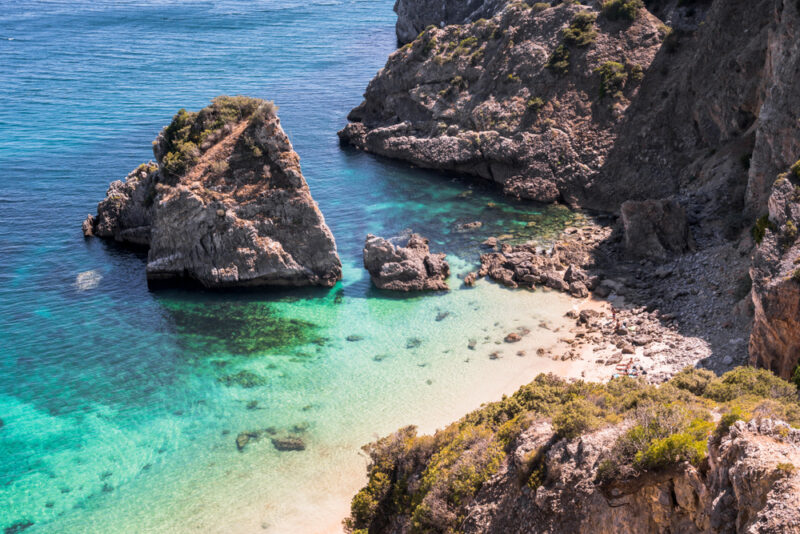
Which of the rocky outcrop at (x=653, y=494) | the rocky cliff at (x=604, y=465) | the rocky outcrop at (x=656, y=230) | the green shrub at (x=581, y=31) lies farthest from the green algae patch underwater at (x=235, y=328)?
the green shrub at (x=581, y=31)

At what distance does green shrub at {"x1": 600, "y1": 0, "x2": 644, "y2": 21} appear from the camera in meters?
67.8

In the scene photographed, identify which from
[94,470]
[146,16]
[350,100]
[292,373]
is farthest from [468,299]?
[146,16]

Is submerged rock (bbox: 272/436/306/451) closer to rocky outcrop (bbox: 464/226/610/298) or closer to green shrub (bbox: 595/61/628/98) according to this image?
rocky outcrop (bbox: 464/226/610/298)

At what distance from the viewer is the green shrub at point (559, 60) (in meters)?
68.6

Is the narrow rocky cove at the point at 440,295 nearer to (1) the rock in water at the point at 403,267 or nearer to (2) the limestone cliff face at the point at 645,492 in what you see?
(2) the limestone cliff face at the point at 645,492

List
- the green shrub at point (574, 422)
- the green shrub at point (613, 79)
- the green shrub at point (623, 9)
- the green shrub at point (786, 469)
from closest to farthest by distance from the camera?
the green shrub at point (786, 469)
the green shrub at point (574, 422)
the green shrub at point (613, 79)
the green shrub at point (623, 9)

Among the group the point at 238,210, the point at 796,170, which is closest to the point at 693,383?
the point at 796,170

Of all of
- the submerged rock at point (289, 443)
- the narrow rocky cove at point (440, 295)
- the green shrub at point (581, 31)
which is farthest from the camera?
the green shrub at point (581, 31)

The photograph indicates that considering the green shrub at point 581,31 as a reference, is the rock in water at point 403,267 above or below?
below

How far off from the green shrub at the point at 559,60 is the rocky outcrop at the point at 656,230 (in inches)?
904

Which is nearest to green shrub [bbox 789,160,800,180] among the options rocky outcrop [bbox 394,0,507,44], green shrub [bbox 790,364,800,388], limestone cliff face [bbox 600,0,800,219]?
limestone cliff face [bbox 600,0,800,219]

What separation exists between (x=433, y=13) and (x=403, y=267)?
271 feet

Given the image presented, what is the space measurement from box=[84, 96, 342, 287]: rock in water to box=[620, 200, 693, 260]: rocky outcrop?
76.9 feet

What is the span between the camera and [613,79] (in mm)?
65312
